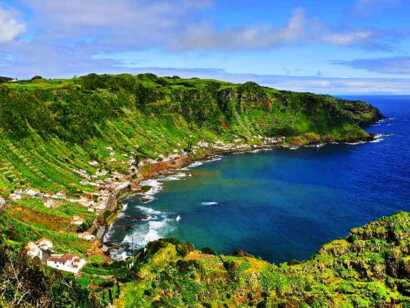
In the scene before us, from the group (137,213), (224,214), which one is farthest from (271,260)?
(137,213)

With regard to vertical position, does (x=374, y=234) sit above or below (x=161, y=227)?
above

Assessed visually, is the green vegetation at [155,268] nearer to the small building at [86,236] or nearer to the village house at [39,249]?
the small building at [86,236]

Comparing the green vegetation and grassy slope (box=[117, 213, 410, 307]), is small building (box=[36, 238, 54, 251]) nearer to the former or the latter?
the green vegetation

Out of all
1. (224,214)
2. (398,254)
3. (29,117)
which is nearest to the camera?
(398,254)

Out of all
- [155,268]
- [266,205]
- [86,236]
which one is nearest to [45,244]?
[86,236]

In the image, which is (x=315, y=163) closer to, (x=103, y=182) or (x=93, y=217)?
(x=103, y=182)

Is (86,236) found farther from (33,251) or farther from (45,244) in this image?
(33,251)
